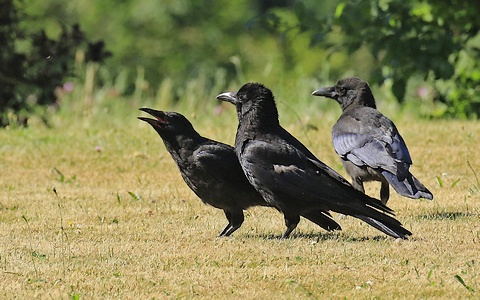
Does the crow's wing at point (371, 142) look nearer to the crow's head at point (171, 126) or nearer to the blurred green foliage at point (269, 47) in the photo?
the crow's head at point (171, 126)

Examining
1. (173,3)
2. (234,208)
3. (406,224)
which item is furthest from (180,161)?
(173,3)

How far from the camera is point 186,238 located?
7328 mm

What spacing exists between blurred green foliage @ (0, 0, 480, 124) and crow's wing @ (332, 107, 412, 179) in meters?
3.96

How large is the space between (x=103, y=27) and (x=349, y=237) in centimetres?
2923

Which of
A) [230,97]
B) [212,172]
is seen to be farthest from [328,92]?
[212,172]

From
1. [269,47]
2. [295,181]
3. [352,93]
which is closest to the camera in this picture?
[295,181]

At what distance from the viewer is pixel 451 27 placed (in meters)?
13.5

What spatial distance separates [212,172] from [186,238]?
0.51 m

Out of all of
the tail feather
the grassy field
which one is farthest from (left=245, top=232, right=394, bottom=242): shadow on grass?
the tail feather

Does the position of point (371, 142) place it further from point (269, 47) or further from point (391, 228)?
point (269, 47)

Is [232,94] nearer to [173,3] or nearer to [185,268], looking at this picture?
[185,268]

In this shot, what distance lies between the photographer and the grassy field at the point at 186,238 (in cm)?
590

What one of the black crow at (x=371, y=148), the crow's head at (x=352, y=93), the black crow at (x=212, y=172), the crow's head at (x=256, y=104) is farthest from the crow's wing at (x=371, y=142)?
the crow's head at (x=256, y=104)

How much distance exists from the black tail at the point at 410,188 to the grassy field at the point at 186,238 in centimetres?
28
